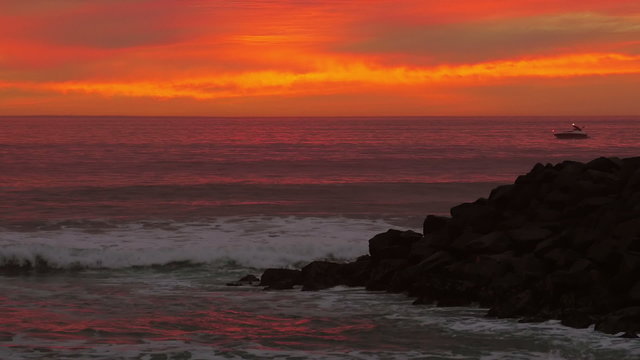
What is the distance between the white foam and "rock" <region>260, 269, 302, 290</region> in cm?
378

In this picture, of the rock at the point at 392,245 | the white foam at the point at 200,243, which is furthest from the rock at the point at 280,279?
the white foam at the point at 200,243

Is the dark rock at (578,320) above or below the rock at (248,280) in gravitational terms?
above

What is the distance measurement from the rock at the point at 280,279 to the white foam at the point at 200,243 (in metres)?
3.78

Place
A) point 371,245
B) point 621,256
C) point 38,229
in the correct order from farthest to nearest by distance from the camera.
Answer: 1. point 38,229
2. point 371,245
3. point 621,256

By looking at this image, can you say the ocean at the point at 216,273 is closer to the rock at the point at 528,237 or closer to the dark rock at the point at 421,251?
the dark rock at the point at 421,251

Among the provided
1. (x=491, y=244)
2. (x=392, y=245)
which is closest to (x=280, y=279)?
(x=392, y=245)

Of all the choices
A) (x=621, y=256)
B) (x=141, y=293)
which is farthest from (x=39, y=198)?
→ (x=621, y=256)

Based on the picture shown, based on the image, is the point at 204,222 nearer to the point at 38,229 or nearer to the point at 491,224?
the point at 38,229

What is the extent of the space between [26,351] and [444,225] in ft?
35.3

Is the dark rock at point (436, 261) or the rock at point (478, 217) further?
the rock at point (478, 217)

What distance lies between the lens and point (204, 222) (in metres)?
33.5

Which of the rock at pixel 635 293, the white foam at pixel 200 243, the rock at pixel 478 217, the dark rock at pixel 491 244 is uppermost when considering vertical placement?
the rock at pixel 478 217

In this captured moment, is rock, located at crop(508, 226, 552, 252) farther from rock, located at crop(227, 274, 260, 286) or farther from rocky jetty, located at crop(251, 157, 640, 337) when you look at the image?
rock, located at crop(227, 274, 260, 286)

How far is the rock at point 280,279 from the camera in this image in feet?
65.4
